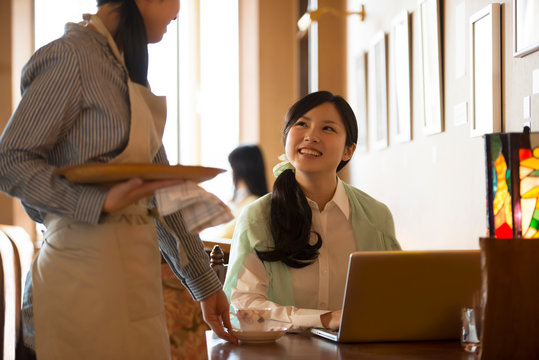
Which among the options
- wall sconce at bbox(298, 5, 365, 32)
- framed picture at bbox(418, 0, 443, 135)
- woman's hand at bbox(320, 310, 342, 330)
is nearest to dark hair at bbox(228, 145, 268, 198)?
wall sconce at bbox(298, 5, 365, 32)

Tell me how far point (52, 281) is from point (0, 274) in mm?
804

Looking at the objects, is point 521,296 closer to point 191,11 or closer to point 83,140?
point 83,140

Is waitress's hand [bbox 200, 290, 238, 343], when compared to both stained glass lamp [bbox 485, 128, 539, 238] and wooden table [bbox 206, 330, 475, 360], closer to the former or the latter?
wooden table [bbox 206, 330, 475, 360]

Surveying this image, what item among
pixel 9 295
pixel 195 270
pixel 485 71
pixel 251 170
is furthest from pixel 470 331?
pixel 251 170

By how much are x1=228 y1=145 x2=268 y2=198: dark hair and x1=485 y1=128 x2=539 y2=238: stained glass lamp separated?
3205 mm

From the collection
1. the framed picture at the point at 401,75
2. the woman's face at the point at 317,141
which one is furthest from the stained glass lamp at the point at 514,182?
the framed picture at the point at 401,75

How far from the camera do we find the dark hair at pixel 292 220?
1978 mm

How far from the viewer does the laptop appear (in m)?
1.32

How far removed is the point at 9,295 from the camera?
1.87 metres

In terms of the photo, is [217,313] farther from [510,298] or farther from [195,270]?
[510,298]

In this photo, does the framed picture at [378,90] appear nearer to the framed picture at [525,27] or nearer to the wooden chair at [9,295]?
the framed picture at [525,27]

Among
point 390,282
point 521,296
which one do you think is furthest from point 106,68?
point 521,296

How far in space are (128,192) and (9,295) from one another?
3.48ft

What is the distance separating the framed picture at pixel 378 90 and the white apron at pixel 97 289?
3056 mm
